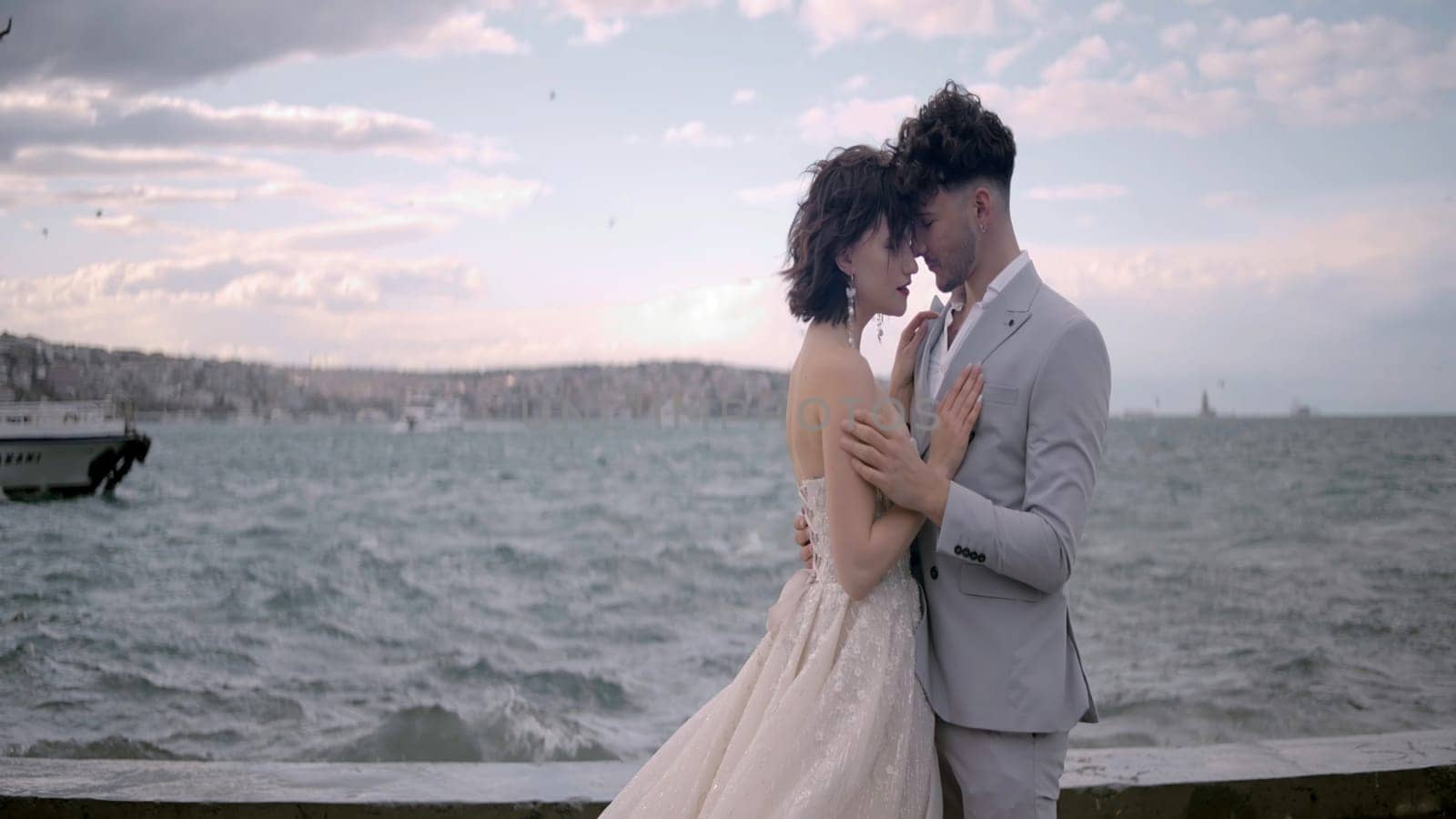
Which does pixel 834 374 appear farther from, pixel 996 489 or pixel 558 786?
pixel 558 786

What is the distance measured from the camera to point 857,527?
7.35 ft

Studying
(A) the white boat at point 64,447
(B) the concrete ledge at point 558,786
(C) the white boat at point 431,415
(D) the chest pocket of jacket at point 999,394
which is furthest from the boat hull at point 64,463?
(C) the white boat at point 431,415

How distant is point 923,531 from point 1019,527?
31 cm

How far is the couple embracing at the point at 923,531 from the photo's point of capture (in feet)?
7.06

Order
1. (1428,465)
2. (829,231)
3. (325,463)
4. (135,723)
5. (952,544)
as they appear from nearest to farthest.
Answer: (952,544) → (829,231) → (135,723) → (1428,465) → (325,463)

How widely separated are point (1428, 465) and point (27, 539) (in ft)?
157

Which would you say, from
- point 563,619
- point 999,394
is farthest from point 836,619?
point 563,619

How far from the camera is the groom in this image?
212cm

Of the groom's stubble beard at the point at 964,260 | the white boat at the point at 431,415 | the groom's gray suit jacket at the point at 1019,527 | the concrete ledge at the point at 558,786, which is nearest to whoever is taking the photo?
the groom's gray suit jacket at the point at 1019,527

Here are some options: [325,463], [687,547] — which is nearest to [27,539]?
[687,547]

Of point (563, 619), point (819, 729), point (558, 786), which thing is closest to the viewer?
point (819, 729)

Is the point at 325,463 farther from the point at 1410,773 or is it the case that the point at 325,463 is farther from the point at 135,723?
the point at 1410,773

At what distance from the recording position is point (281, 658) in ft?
44.3

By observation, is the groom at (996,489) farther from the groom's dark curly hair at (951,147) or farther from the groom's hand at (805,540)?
the groom's hand at (805,540)
